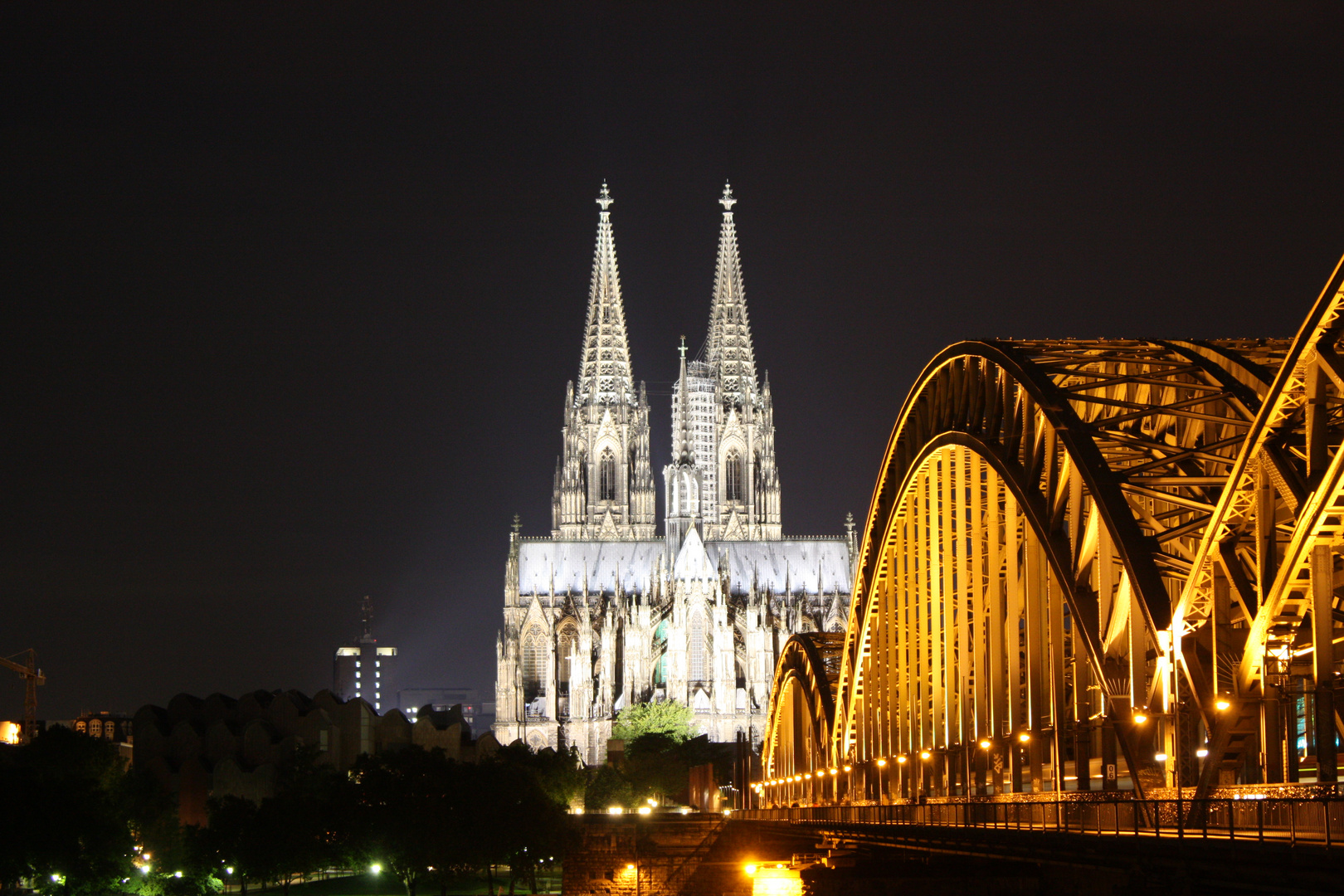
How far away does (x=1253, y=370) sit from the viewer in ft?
122

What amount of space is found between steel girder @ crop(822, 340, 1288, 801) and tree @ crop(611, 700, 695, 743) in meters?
109

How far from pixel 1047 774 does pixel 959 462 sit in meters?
17.6

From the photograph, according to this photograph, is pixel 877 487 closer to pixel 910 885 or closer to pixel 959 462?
pixel 959 462

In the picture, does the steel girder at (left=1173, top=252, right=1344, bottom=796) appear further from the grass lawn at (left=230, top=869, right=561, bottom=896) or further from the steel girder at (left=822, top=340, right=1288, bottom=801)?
the grass lawn at (left=230, top=869, right=561, bottom=896)

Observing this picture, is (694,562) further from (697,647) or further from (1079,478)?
(1079,478)

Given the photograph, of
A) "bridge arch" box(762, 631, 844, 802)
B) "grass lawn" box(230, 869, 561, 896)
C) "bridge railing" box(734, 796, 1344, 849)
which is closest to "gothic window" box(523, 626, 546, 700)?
"grass lawn" box(230, 869, 561, 896)

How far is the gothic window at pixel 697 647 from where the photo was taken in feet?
584

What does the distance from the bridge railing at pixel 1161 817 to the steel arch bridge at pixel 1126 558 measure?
1.61 meters

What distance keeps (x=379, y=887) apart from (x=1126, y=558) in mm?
83351

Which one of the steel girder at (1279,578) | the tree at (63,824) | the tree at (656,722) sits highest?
the steel girder at (1279,578)

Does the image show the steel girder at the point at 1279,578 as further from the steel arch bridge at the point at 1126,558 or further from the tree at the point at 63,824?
→ the tree at the point at 63,824

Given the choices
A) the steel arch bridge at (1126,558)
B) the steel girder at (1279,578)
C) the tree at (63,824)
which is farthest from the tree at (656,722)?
the steel girder at (1279,578)

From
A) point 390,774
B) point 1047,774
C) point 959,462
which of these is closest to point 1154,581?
point 959,462

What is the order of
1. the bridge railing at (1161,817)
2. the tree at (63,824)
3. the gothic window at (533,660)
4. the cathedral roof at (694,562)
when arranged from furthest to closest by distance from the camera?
the gothic window at (533,660) → the cathedral roof at (694,562) → the tree at (63,824) → the bridge railing at (1161,817)
